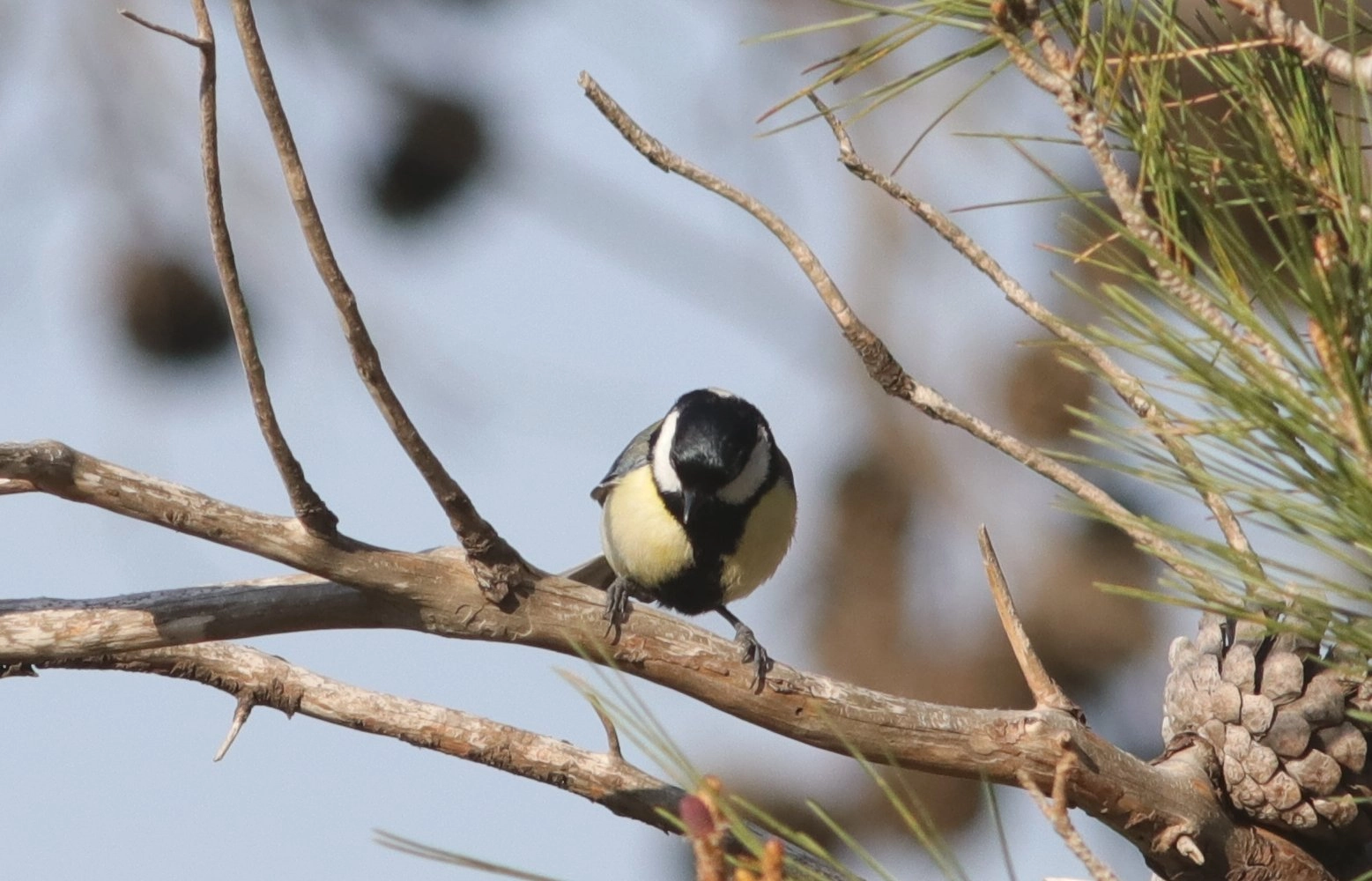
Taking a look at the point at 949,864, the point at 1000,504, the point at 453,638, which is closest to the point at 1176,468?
the point at 949,864

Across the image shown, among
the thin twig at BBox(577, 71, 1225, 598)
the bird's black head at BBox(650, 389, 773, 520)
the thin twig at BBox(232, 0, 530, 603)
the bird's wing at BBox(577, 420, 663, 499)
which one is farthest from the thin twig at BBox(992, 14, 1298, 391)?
Answer: the bird's wing at BBox(577, 420, 663, 499)

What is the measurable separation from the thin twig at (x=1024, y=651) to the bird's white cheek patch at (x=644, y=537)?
1172 millimetres

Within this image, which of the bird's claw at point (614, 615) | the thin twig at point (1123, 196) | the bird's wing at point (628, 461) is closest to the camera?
the thin twig at point (1123, 196)

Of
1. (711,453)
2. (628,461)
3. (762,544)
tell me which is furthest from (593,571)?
(711,453)

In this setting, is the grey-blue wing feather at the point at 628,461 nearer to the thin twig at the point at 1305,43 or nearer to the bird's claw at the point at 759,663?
the bird's claw at the point at 759,663

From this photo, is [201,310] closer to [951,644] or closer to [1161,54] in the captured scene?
[951,644]

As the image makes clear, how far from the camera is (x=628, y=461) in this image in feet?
11.3

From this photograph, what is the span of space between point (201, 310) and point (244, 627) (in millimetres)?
2361

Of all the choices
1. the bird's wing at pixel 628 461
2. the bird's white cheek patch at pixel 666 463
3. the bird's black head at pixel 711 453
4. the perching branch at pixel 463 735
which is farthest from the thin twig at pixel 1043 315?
the bird's wing at pixel 628 461

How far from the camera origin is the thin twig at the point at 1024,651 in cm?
190

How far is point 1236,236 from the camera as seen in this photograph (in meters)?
1.21

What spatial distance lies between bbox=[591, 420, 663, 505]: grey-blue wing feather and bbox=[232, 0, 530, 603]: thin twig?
1.48 metres

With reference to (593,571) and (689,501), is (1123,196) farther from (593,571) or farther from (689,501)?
(593,571)

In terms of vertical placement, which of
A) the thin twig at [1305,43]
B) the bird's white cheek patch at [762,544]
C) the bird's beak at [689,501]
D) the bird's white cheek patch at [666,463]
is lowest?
the bird's white cheek patch at [762,544]
